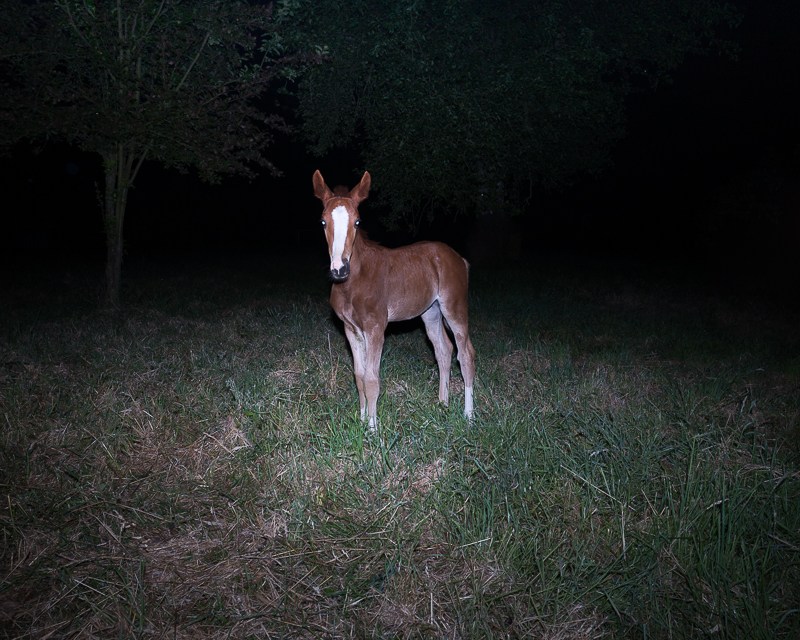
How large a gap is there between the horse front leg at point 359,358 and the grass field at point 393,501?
26 centimetres

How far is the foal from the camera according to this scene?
4.64 meters

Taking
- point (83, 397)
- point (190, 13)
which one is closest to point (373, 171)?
point (190, 13)

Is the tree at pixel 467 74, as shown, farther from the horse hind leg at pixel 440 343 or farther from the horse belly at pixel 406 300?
the horse belly at pixel 406 300

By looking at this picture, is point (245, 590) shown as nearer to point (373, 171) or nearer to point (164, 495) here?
point (164, 495)

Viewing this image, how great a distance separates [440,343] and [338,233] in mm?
2079

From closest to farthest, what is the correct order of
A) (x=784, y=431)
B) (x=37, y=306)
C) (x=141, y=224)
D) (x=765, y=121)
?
(x=784, y=431)
(x=37, y=306)
(x=765, y=121)
(x=141, y=224)

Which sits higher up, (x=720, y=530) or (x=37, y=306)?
(x=720, y=530)

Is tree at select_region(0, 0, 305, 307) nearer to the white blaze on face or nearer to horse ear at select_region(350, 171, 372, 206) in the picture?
horse ear at select_region(350, 171, 372, 206)

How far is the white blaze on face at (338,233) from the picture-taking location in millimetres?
4406

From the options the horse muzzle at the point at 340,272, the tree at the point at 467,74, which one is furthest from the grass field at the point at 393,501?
the tree at the point at 467,74

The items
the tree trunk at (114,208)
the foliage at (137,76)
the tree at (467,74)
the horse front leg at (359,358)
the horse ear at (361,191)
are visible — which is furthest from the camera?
the tree at (467,74)

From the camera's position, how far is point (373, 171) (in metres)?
12.1

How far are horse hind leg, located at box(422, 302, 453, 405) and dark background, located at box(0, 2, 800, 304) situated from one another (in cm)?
1098

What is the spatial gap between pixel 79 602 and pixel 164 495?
3.22ft
